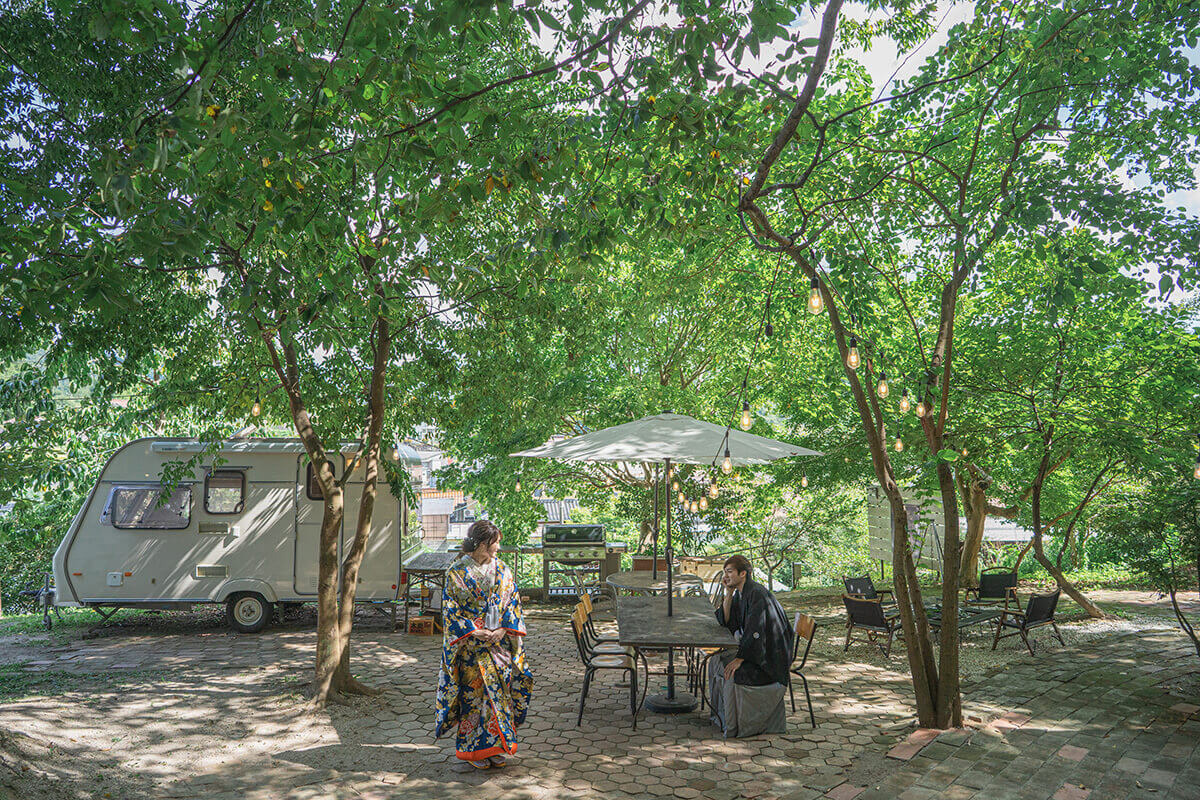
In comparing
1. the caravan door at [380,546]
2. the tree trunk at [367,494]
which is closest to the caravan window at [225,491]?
the caravan door at [380,546]

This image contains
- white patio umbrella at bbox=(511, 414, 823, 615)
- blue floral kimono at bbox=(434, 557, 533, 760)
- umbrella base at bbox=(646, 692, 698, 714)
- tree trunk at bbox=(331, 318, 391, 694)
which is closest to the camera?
blue floral kimono at bbox=(434, 557, 533, 760)

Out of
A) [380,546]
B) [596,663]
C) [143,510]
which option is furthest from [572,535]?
[143,510]

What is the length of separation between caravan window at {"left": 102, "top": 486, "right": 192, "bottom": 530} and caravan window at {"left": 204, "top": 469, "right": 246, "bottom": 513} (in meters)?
0.28

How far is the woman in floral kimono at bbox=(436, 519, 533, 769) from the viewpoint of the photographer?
208 inches

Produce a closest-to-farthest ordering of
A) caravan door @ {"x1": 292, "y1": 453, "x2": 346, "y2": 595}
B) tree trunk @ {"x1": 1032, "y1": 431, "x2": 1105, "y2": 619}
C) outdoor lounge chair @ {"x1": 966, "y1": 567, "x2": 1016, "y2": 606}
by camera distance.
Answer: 1. tree trunk @ {"x1": 1032, "y1": 431, "x2": 1105, "y2": 619}
2. outdoor lounge chair @ {"x1": 966, "y1": 567, "x2": 1016, "y2": 606}
3. caravan door @ {"x1": 292, "y1": 453, "x2": 346, "y2": 595}

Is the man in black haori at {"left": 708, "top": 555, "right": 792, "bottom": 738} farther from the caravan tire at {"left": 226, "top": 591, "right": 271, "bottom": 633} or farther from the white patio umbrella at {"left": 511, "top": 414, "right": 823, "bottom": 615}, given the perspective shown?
the caravan tire at {"left": 226, "top": 591, "right": 271, "bottom": 633}

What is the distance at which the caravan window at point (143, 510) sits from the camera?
995 cm

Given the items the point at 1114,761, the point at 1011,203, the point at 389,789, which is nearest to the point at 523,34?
the point at 1011,203

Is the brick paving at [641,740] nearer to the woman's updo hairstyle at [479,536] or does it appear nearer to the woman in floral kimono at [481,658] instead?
the woman in floral kimono at [481,658]

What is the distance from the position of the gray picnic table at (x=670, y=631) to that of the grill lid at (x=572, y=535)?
4028 mm

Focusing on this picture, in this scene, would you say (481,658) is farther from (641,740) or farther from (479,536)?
(641,740)

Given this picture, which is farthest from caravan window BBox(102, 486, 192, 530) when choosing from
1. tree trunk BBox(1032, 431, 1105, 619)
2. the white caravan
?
tree trunk BBox(1032, 431, 1105, 619)

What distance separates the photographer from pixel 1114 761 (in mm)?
5094

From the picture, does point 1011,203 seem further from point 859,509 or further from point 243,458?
point 859,509
